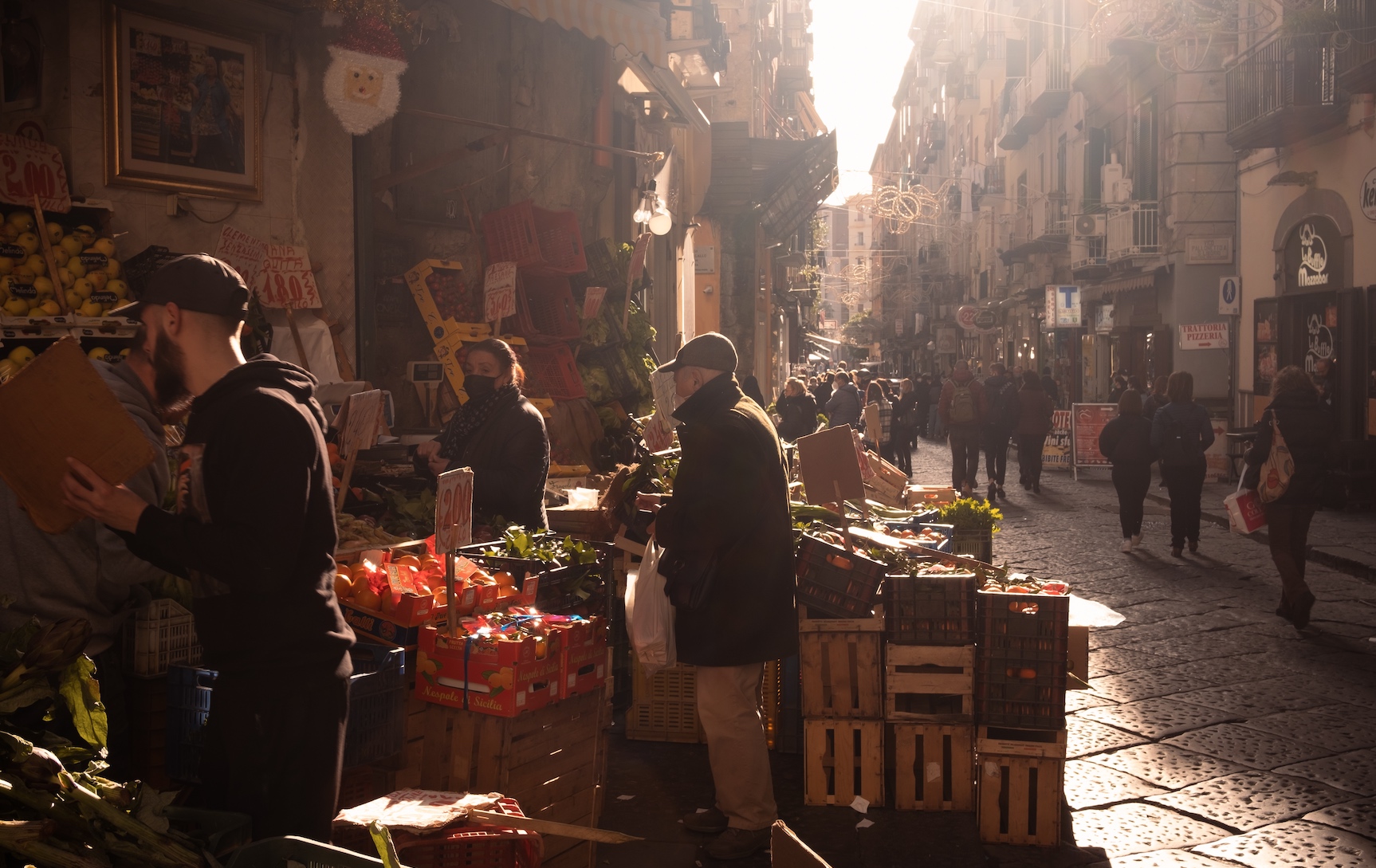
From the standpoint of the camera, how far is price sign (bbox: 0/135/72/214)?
667 centimetres

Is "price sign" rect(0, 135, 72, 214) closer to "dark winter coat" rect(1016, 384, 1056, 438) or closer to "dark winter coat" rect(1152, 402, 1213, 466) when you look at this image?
"dark winter coat" rect(1152, 402, 1213, 466)

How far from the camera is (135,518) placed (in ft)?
9.18

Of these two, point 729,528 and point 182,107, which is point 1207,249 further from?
point 729,528

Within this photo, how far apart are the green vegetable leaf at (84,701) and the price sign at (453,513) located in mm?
1293

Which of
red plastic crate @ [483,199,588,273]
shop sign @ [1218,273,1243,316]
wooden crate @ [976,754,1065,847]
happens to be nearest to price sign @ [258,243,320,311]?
red plastic crate @ [483,199,588,273]

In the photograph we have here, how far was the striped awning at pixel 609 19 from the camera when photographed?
933 centimetres

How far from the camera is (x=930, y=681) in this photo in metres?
5.23

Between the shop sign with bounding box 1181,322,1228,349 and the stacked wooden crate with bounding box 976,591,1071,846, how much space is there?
57.5 feet

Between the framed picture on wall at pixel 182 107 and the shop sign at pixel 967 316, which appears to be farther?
the shop sign at pixel 967 316

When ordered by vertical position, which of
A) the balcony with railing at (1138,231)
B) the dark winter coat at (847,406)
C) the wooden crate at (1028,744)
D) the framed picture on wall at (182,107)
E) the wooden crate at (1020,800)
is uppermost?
the balcony with railing at (1138,231)

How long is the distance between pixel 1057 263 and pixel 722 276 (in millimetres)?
13098

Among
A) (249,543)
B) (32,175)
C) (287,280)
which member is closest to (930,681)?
(249,543)

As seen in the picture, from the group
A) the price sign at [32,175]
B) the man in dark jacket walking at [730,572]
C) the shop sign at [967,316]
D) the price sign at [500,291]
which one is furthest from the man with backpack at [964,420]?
the shop sign at [967,316]

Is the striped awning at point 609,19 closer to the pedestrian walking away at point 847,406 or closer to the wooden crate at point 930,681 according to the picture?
the wooden crate at point 930,681
